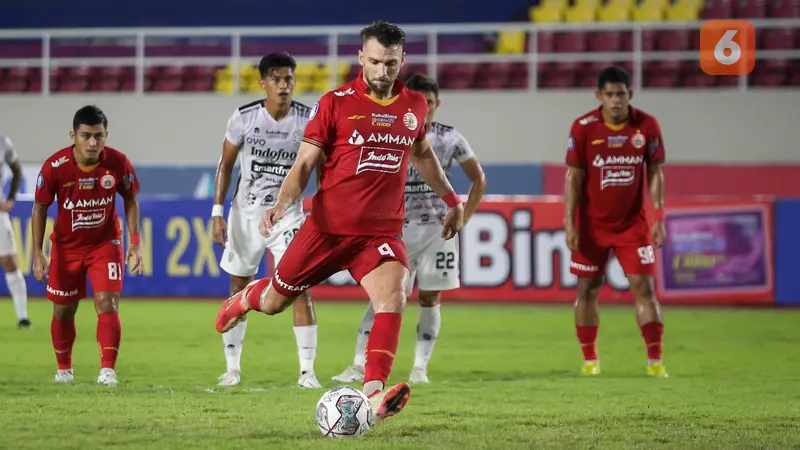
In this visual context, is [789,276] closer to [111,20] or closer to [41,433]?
[41,433]

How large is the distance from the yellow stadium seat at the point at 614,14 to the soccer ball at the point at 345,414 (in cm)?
1742

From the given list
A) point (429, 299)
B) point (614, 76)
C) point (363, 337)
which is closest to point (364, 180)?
point (429, 299)

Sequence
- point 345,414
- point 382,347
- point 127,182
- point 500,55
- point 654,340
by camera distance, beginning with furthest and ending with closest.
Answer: point 500,55 < point 654,340 < point 127,182 < point 382,347 < point 345,414

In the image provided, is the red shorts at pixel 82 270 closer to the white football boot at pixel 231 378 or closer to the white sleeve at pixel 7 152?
the white football boot at pixel 231 378

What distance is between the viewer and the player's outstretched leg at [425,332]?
8874mm

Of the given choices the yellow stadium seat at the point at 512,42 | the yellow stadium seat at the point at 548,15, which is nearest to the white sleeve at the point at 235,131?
the yellow stadium seat at the point at 512,42

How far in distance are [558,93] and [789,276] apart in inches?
241

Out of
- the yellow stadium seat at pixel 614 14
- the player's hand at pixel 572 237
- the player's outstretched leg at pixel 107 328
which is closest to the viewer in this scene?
the player's outstretched leg at pixel 107 328

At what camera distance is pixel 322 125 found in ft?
20.6

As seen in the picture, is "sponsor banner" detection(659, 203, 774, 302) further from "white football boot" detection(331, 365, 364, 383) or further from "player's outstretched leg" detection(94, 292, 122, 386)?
"player's outstretched leg" detection(94, 292, 122, 386)

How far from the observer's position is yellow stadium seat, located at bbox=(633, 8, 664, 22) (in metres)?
22.0

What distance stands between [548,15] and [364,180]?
17482 millimetres

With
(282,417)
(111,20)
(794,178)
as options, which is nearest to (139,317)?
(282,417)

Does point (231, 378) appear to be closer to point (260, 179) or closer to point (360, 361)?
point (360, 361)
